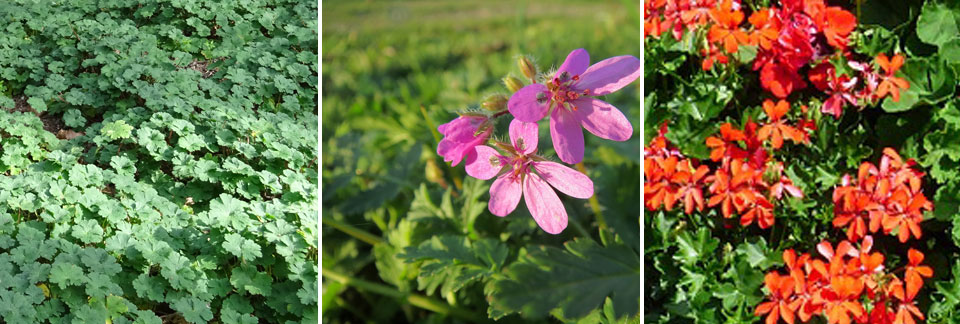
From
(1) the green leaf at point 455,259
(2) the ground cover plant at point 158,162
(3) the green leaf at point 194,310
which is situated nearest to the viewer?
(1) the green leaf at point 455,259

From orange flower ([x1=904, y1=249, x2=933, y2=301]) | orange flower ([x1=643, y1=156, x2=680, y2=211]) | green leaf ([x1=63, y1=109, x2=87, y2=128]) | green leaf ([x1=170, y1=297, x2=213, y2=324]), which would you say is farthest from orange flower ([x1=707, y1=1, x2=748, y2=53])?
green leaf ([x1=63, y1=109, x2=87, y2=128])

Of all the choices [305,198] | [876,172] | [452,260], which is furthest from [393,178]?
[876,172]

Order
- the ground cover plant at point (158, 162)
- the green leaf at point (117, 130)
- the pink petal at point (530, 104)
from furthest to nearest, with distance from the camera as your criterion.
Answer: the green leaf at point (117, 130) < the ground cover plant at point (158, 162) < the pink petal at point (530, 104)

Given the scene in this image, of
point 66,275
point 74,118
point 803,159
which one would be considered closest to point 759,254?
point 803,159

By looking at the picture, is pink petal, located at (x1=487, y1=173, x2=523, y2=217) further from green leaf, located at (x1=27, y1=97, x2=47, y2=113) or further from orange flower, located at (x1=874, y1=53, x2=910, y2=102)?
green leaf, located at (x1=27, y1=97, x2=47, y2=113)

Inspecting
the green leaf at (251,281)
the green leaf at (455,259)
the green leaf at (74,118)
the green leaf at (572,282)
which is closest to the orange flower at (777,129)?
the green leaf at (572,282)

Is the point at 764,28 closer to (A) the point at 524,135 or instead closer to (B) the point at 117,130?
(A) the point at 524,135

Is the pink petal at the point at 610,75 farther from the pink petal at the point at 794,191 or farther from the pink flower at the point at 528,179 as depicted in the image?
the pink petal at the point at 794,191
